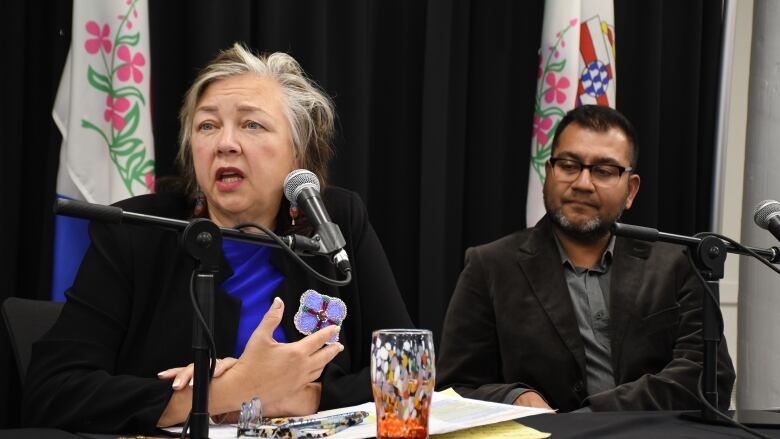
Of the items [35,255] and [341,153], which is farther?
[341,153]

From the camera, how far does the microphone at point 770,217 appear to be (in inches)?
62.2

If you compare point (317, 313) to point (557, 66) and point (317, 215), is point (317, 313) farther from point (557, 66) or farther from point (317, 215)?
point (557, 66)

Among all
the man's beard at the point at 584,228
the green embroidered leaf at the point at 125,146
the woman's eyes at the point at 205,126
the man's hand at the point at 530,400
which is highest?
the woman's eyes at the point at 205,126

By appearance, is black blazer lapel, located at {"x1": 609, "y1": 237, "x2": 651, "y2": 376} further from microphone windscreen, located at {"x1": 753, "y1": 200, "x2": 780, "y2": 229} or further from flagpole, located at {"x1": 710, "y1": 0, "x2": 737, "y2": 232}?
flagpole, located at {"x1": 710, "y1": 0, "x2": 737, "y2": 232}

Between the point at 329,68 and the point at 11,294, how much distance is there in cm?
121

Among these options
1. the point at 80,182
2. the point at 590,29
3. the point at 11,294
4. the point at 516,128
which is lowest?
the point at 11,294

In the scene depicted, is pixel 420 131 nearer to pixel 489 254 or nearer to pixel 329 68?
pixel 329 68

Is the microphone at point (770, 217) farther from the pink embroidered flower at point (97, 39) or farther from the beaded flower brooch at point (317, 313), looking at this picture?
the pink embroidered flower at point (97, 39)

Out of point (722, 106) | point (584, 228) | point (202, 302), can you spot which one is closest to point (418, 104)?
point (584, 228)

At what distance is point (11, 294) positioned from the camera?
2.65 metres

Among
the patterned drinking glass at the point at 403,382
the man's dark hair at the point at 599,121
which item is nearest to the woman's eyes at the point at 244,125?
the patterned drinking glass at the point at 403,382

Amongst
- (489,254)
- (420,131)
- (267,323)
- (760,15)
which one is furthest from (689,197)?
(267,323)

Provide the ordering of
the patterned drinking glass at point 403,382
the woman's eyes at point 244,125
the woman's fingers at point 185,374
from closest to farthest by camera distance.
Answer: the patterned drinking glass at point 403,382
the woman's fingers at point 185,374
the woman's eyes at point 244,125

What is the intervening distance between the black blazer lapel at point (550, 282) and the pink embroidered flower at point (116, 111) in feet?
3.82
